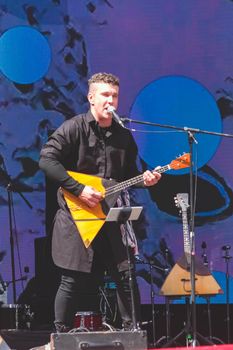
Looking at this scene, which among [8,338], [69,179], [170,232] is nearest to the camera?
[69,179]

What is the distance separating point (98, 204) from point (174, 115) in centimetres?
297

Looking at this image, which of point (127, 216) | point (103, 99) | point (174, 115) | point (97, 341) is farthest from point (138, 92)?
point (97, 341)

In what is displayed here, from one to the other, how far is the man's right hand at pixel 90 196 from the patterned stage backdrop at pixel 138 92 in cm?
283

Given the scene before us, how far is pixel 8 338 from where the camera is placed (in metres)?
6.08

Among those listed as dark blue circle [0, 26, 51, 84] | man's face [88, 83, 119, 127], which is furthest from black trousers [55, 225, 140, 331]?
dark blue circle [0, 26, 51, 84]

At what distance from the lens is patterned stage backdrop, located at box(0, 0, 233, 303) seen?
7250 mm

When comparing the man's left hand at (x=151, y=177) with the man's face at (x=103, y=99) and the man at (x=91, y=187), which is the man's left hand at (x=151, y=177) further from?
the man's face at (x=103, y=99)

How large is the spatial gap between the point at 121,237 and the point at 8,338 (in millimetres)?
2085

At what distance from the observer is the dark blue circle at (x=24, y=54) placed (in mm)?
7383

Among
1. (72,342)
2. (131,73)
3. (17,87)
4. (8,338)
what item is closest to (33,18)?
(17,87)

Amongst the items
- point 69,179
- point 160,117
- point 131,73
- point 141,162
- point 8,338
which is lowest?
point 8,338

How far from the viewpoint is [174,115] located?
7.29 meters

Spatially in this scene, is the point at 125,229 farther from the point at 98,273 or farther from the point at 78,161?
the point at 78,161

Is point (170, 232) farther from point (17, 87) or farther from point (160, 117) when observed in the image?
point (17, 87)
